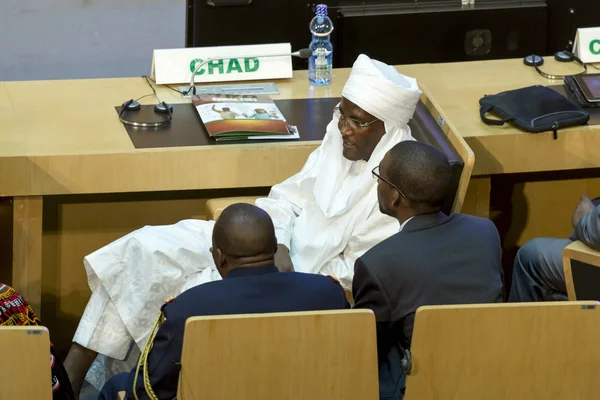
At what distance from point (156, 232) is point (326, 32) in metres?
1.41

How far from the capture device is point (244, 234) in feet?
9.05

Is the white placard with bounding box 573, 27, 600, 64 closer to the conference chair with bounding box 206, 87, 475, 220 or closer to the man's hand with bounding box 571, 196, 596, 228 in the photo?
the conference chair with bounding box 206, 87, 475, 220

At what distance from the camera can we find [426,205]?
297cm

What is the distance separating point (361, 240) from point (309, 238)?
0.64 ft

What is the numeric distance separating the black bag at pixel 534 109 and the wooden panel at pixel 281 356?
71.2 inches

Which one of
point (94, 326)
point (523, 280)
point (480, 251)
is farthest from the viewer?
point (523, 280)

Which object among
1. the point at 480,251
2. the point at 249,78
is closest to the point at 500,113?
the point at 249,78

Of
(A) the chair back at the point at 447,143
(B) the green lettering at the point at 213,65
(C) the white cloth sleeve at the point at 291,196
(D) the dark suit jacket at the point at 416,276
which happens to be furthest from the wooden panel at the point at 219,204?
(D) the dark suit jacket at the point at 416,276

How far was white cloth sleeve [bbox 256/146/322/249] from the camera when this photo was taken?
3.73m

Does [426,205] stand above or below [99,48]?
above

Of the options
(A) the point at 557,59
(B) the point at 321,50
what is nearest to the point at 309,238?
(B) the point at 321,50

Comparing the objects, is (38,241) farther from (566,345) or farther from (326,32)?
(566,345)

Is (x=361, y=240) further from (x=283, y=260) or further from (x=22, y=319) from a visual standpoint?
(x=22, y=319)

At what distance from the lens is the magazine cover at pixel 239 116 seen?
3992 mm
